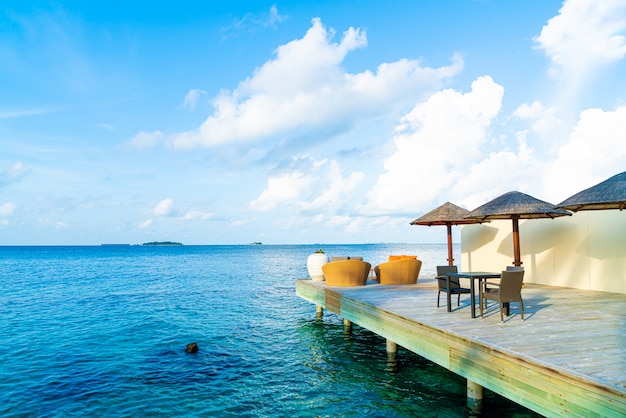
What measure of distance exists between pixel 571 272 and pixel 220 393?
30.4 feet

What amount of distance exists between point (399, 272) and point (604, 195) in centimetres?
585

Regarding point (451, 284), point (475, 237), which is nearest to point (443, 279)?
point (451, 284)

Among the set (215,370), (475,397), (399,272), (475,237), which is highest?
(475,237)

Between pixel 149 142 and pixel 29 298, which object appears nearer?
pixel 29 298

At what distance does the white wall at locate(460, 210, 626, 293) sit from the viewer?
9617 millimetres

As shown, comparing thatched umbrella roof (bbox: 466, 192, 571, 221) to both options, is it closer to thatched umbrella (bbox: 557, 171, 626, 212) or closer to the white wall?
the white wall

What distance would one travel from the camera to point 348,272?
470 inches

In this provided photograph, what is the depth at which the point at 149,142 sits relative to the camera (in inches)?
1147

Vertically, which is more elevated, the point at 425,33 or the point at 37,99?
the point at 37,99

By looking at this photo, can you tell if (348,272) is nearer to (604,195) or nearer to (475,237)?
(475,237)

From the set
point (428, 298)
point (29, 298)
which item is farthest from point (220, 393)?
point (29, 298)

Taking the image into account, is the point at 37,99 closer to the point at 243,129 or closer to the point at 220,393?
the point at 243,129

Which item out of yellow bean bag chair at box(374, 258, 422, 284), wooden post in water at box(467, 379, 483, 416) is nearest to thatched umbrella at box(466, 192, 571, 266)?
yellow bean bag chair at box(374, 258, 422, 284)

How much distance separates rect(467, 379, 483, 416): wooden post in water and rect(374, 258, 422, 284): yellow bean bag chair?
6.60m
